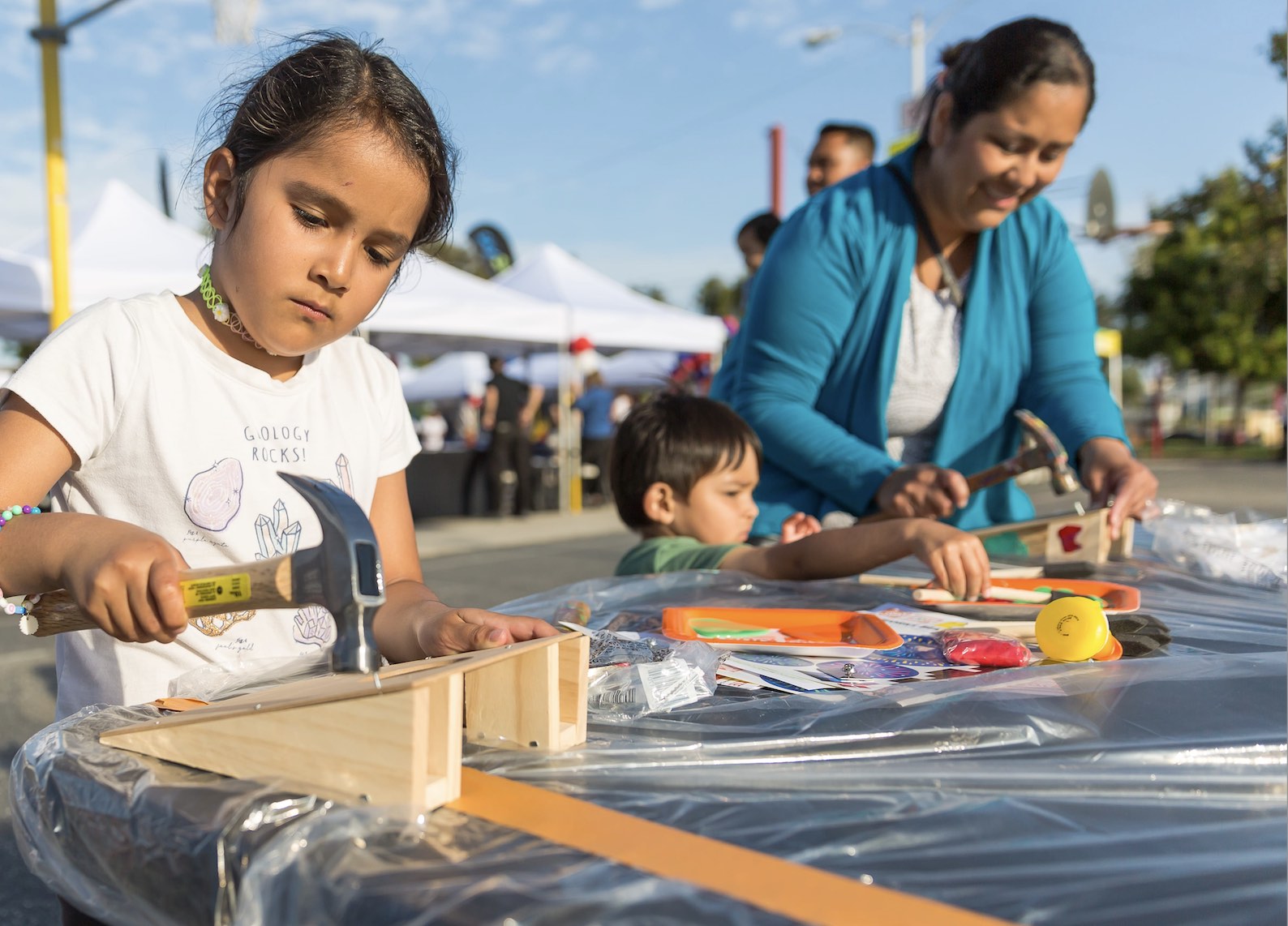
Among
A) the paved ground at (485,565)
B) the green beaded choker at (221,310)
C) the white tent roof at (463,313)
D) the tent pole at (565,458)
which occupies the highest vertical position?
the white tent roof at (463,313)

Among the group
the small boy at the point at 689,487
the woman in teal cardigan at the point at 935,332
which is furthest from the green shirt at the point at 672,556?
the woman in teal cardigan at the point at 935,332

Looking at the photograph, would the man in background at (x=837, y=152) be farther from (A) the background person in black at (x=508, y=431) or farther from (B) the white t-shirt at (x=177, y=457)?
(A) the background person in black at (x=508, y=431)

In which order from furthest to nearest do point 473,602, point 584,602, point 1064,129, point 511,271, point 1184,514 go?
1. point 511,271
2. point 473,602
3. point 1184,514
4. point 1064,129
5. point 584,602

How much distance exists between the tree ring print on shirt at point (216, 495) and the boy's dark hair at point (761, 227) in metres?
4.08

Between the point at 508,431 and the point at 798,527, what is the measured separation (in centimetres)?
783

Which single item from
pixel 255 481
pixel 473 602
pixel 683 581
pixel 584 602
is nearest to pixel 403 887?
pixel 255 481

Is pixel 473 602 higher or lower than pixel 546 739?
lower

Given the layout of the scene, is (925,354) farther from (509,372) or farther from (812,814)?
(509,372)

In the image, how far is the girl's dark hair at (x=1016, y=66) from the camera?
1766 millimetres

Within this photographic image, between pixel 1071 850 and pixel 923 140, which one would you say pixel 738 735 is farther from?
pixel 923 140

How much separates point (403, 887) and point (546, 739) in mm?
249

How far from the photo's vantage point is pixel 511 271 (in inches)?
439

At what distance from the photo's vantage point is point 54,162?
541cm

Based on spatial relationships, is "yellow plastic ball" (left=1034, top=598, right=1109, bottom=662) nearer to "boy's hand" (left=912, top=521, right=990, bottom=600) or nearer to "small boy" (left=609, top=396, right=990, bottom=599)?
"boy's hand" (left=912, top=521, right=990, bottom=600)
